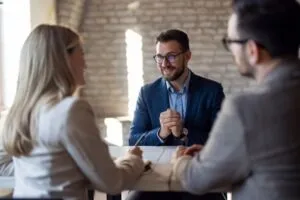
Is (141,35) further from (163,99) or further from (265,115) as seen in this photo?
(265,115)

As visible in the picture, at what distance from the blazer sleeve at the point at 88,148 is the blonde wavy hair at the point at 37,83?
95 millimetres

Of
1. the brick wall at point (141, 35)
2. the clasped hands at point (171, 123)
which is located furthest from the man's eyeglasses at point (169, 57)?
the brick wall at point (141, 35)

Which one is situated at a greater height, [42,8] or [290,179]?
[42,8]

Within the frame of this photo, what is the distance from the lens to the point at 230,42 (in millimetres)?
1724

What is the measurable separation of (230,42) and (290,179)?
0.45 metres

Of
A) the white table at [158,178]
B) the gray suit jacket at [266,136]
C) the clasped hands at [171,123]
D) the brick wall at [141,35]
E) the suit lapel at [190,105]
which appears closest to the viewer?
the gray suit jacket at [266,136]

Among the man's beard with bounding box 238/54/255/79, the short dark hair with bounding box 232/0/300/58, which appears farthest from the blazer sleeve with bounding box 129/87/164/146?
the short dark hair with bounding box 232/0/300/58

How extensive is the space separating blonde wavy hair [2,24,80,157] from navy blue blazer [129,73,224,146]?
1.10 metres

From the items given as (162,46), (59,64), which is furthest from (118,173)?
(162,46)

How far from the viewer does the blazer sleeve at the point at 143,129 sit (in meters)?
2.90

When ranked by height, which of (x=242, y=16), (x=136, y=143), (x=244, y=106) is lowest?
(x=136, y=143)

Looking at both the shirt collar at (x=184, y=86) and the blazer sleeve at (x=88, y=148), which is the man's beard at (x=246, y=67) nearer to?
the blazer sleeve at (x=88, y=148)

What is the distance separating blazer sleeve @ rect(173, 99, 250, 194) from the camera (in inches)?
63.7

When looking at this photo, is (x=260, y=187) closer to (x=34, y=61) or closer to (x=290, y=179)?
(x=290, y=179)
